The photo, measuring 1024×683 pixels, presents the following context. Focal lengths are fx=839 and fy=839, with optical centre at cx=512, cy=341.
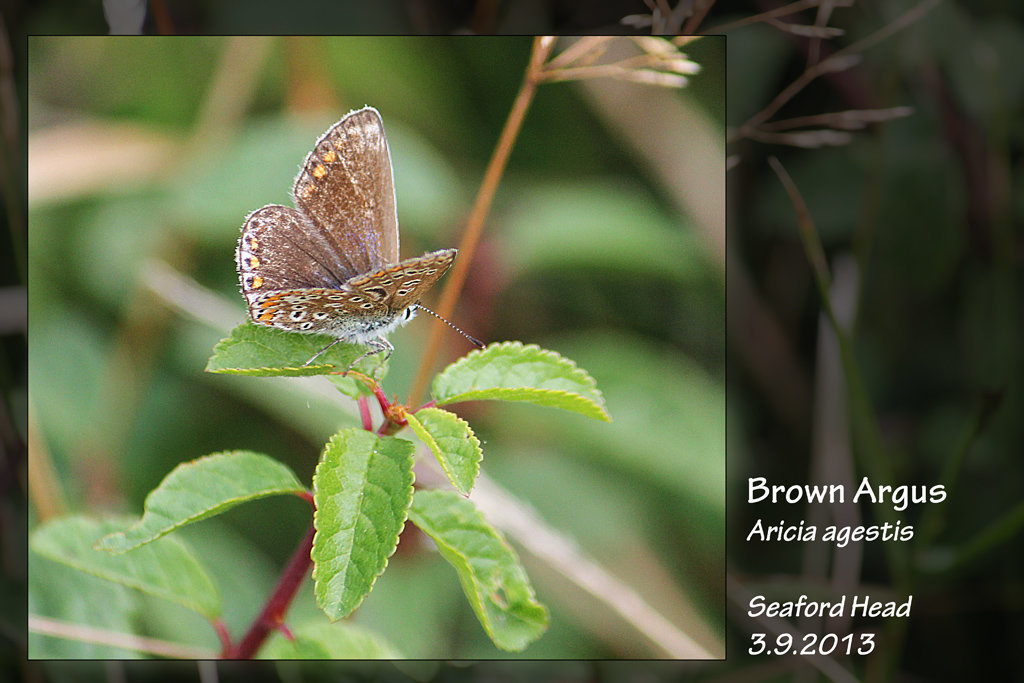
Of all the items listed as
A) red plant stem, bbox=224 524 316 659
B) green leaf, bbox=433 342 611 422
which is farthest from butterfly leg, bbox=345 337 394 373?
red plant stem, bbox=224 524 316 659

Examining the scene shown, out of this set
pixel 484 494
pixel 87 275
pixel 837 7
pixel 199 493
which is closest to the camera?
pixel 199 493

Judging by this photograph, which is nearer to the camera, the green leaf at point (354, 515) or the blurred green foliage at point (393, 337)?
the green leaf at point (354, 515)

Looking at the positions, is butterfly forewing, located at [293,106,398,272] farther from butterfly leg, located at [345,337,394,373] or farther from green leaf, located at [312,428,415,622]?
green leaf, located at [312,428,415,622]

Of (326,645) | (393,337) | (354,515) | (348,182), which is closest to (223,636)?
(326,645)

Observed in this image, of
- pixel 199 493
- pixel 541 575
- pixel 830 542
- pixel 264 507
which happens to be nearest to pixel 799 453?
pixel 830 542

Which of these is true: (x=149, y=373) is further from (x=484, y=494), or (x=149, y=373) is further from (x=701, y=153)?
(x=701, y=153)

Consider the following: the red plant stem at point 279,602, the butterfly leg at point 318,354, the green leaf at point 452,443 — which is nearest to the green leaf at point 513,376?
the green leaf at point 452,443

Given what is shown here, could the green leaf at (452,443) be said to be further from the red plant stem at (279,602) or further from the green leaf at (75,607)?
the green leaf at (75,607)
